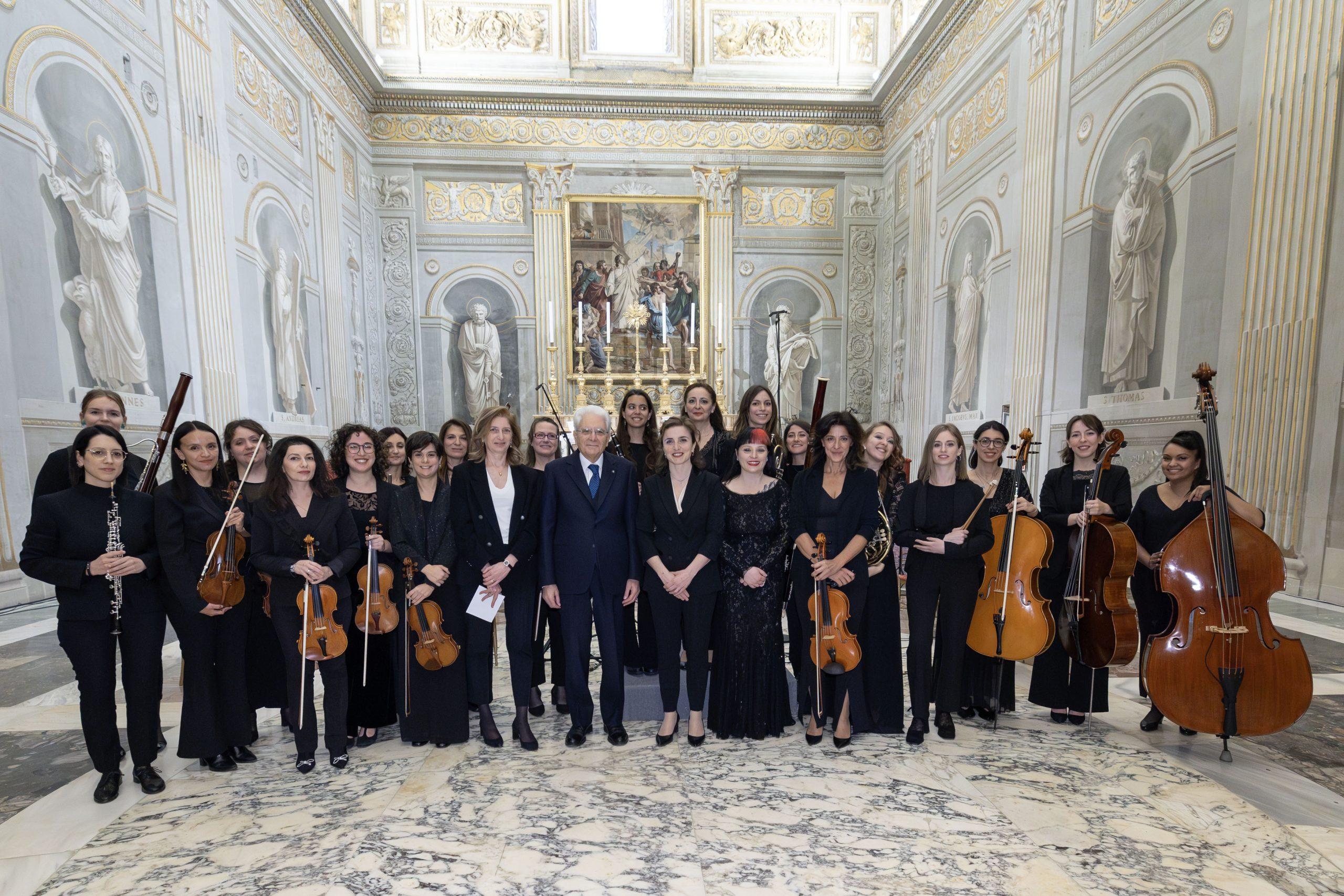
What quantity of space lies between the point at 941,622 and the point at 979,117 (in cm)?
793

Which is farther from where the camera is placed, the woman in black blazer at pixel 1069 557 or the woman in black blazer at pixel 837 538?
the woman in black blazer at pixel 1069 557

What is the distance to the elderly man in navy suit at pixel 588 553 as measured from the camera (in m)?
2.99

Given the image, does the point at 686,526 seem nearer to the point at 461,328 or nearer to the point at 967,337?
the point at 967,337

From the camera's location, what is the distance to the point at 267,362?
297 inches

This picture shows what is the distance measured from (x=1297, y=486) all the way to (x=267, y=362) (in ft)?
32.2

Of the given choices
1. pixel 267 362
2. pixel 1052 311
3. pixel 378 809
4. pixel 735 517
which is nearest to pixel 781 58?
pixel 1052 311

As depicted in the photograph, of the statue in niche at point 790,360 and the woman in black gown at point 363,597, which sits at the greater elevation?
the statue in niche at point 790,360

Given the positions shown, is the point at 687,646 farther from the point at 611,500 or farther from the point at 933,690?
the point at 933,690

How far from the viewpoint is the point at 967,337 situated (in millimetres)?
8539

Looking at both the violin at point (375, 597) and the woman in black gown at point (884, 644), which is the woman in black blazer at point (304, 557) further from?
the woman in black gown at point (884, 644)

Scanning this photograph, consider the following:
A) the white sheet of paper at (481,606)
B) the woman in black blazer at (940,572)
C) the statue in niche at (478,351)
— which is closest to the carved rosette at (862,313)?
the statue in niche at (478,351)

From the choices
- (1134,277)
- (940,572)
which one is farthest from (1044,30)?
(940,572)

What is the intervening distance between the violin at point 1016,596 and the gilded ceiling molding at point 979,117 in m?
6.95

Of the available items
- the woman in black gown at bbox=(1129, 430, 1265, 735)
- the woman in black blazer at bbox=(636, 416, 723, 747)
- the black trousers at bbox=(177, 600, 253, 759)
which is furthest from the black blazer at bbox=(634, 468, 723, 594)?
the woman in black gown at bbox=(1129, 430, 1265, 735)
